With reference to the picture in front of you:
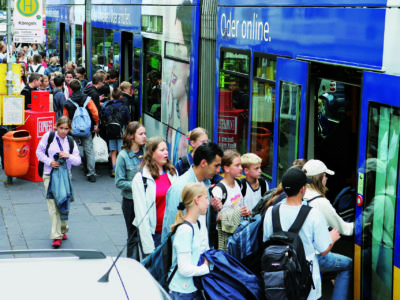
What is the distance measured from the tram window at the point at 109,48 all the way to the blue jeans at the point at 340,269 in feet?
35.7

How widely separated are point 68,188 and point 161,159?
285 centimetres

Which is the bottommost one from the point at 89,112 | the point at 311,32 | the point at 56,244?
the point at 56,244

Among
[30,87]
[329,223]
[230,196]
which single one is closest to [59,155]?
[230,196]

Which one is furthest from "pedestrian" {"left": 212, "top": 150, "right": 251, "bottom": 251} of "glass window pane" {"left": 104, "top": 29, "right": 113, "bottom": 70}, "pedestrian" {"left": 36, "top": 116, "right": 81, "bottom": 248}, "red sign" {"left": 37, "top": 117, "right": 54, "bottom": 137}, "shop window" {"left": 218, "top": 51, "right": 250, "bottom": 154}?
"glass window pane" {"left": 104, "top": 29, "right": 113, "bottom": 70}

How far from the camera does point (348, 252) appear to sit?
24.8ft

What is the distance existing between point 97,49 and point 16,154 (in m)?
5.88

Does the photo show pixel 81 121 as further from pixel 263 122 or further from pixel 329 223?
pixel 329 223

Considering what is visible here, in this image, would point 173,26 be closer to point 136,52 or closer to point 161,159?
point 136,52

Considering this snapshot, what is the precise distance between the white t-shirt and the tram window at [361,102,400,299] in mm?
1118

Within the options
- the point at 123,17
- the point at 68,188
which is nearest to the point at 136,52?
the point at 123,17

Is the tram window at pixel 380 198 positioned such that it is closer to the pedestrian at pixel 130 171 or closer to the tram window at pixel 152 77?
the pedestrian at pixel 130 171

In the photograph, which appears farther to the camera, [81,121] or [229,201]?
[81,121]

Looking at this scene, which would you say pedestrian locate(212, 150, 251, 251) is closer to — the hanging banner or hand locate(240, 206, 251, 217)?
hand locate(240, 206, 251, 217)

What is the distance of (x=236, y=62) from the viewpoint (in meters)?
8.29
